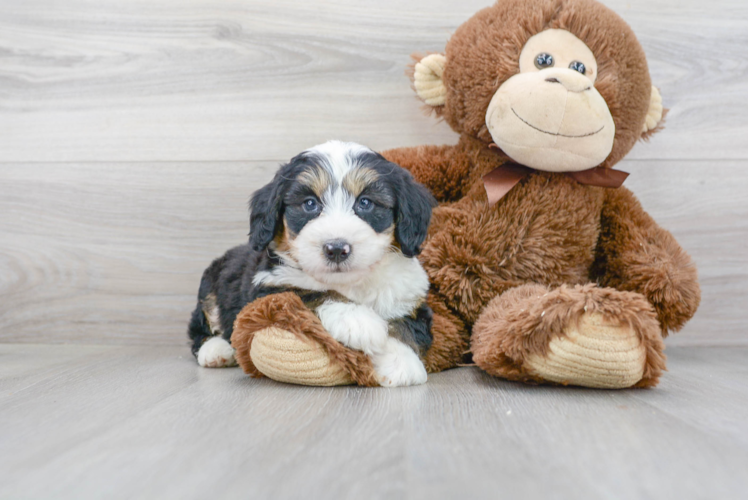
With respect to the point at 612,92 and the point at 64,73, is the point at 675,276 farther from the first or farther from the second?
the point at 64,73

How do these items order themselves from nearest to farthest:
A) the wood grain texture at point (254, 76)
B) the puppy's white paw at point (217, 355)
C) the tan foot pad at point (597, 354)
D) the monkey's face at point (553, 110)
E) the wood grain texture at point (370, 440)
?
the wood grain texture at point (370, 440) → the tan foot pad at point (597, 354) → the monkey's face at point (553, 110) → the puppy's white paw at point (217, 355) → the wood grain texture at point (254, 76)

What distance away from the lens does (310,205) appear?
1658 mm

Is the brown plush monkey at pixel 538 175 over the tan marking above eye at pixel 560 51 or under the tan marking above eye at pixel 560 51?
under

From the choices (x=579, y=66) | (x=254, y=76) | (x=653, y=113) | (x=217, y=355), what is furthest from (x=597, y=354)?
(x=254, y=76)

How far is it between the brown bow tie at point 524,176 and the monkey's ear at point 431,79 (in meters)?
0.36

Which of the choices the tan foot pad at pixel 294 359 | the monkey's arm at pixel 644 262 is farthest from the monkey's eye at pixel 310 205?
the monkey's arm at pixel 644 262

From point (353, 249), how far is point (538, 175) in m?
0.81

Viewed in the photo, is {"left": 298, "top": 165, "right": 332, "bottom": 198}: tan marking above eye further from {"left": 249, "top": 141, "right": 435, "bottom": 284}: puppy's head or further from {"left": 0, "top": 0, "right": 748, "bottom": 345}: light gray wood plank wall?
{"left": 0, "top": 0, "right": 748, "bottom": 345}: light gray wood plank wall

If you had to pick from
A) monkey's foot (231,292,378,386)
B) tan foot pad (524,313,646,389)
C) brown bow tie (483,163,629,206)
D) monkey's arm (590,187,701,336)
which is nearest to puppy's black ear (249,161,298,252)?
monkey's foot (231,292,378,386)

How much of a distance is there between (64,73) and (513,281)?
82.2 inches

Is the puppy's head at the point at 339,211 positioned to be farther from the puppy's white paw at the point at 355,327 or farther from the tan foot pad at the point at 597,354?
the tan foot pad at the point at 597,354

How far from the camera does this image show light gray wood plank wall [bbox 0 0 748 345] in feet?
8.10

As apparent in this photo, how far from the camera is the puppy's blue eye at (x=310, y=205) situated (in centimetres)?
165

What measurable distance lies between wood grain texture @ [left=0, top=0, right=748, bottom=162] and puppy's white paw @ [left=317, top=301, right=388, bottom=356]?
3.50 feet
